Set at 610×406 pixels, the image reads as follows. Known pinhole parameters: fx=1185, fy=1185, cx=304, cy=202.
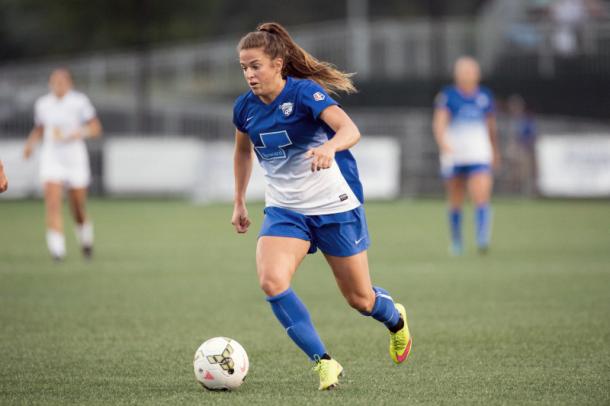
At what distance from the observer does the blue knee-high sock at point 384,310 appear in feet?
22.8

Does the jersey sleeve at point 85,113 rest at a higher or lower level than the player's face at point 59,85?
lower

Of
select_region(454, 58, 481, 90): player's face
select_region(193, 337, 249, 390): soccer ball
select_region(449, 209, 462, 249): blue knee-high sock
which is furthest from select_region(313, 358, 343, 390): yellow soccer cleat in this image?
select_region(454, 58, 481, 90): player's face

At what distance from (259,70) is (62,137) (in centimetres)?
825

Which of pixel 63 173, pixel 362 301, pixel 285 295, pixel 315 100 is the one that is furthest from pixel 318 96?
pixel 63 173

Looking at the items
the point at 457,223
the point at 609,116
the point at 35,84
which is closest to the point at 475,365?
the point at 457,223

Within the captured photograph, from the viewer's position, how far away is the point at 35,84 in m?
35.0

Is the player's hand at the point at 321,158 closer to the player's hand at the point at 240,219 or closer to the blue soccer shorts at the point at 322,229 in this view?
the blue soccer shorts at the point at 322,229

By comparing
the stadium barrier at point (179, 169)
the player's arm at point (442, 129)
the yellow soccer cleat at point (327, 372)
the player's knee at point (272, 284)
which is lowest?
the stadium barrier at point (179, 169)

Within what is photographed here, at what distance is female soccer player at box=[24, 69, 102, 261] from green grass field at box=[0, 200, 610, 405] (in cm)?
58

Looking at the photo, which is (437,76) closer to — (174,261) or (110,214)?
(110,214)

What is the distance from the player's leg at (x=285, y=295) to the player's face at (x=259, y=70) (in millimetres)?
861

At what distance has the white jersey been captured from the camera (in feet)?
46.5

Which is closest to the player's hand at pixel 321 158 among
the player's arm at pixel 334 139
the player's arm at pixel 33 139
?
the player's arm at pixel 334 139

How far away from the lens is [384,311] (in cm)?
699
